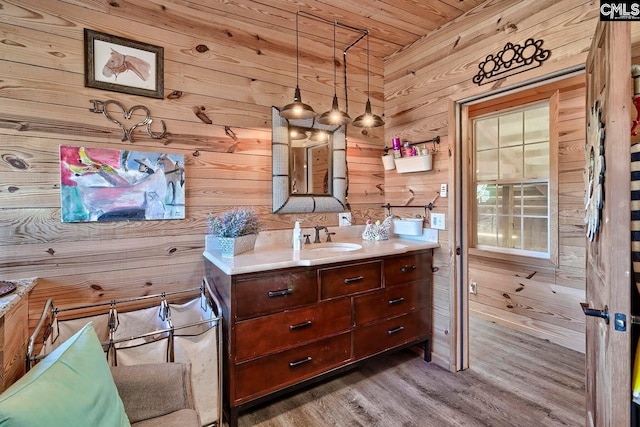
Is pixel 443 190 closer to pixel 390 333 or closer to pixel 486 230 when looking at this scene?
pixel 390 333

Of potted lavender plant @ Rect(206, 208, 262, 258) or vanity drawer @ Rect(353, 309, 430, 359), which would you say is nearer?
potted lavender plant @ Rect(206, 208, 262, 258)

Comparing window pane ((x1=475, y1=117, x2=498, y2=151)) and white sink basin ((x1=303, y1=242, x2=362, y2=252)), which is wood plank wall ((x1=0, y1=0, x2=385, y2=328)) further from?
window pane ((x1=475, y1=117, x2=498, y2=151))

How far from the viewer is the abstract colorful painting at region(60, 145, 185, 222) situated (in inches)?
70.5

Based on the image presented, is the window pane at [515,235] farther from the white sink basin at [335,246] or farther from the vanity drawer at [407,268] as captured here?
the white sink basin at [335,246]

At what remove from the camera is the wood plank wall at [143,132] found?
1693mm

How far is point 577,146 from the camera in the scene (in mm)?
2629

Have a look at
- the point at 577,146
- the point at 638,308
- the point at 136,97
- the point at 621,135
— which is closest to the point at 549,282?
the point at 577,146

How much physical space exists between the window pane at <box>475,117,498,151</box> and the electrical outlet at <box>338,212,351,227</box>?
1816mm

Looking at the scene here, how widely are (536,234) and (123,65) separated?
353 cm

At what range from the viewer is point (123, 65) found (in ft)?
6.27

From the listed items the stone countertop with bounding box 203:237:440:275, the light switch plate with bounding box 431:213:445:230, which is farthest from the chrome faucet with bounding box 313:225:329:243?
the light switch plate with bounding box 431:213:445:230

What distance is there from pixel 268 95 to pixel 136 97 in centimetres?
87

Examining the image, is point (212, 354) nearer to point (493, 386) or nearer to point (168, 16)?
point (493, 386)

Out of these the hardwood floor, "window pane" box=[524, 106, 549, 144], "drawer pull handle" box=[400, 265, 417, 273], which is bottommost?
the hardwood floor
